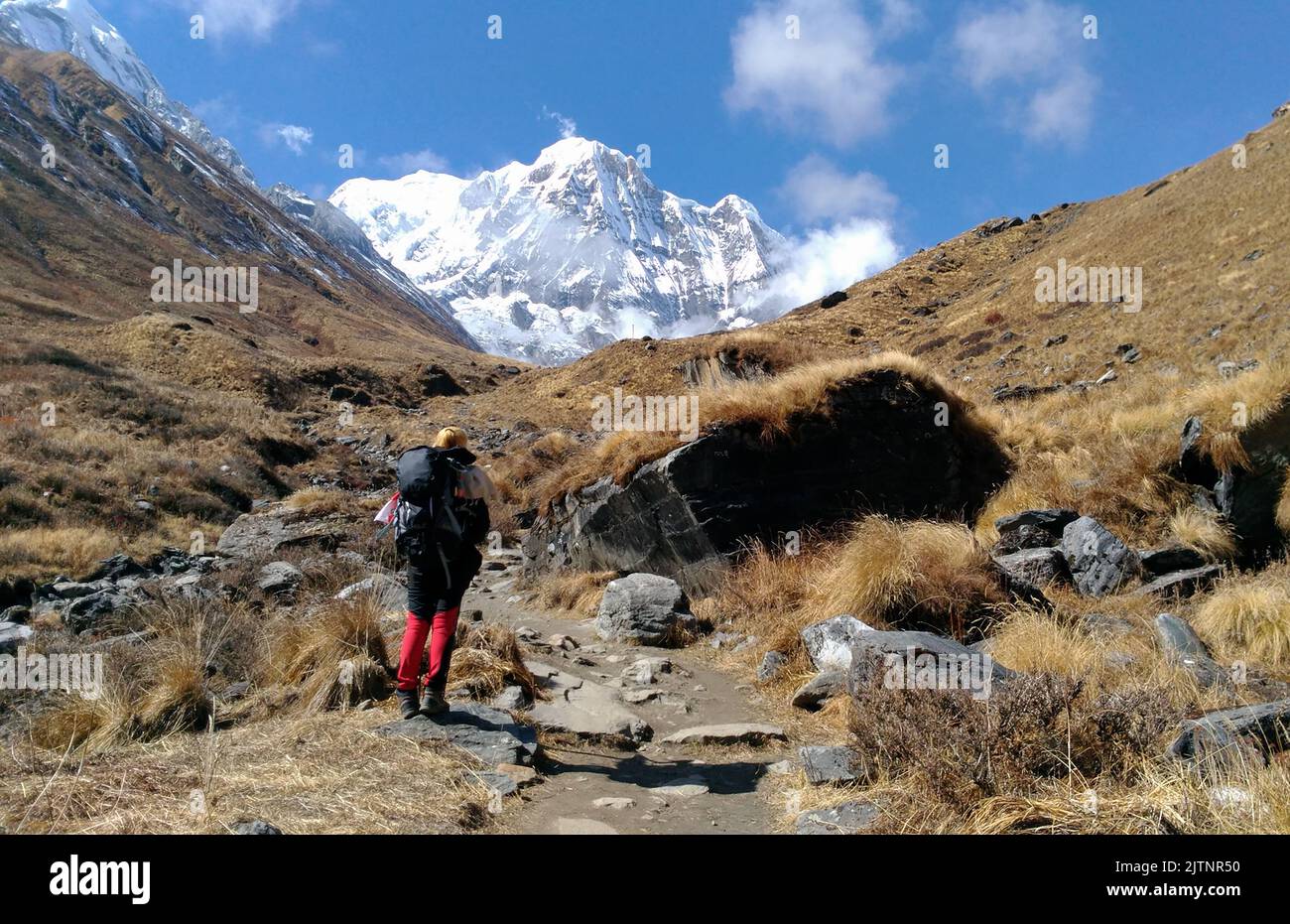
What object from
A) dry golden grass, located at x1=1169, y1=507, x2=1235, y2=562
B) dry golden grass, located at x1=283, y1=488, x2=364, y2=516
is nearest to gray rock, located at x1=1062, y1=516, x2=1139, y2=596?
dry golden grass, located at x1=1169, y1=507, x2=1235, y2=562

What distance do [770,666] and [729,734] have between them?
49.3 inches

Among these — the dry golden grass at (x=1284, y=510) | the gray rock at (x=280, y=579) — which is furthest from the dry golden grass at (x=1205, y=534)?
the gray rock at (x=280, y=579)

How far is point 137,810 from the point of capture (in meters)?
3.10

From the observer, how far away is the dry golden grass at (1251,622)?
4699 millimetres

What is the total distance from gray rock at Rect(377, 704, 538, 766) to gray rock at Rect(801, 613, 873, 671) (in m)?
2.30

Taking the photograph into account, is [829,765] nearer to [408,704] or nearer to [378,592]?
[408,704]

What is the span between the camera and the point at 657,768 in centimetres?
434

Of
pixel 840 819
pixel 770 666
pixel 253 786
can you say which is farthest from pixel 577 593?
pixel 840 819

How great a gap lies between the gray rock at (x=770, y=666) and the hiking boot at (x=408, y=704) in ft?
8.95

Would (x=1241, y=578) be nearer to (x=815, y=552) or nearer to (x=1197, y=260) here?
(x=815, y=552)

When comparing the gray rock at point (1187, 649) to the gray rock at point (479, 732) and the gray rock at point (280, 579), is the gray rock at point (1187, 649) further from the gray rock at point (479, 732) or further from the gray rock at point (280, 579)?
the gray rock at point (280, 579)

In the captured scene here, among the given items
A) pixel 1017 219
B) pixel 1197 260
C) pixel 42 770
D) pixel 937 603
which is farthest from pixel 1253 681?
pixel 1017 219

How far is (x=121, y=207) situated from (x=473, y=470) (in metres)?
95.8

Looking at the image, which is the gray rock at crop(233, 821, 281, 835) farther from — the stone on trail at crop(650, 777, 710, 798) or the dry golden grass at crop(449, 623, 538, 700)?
the dry golden grass at crop(449, 623, 538, 700)
